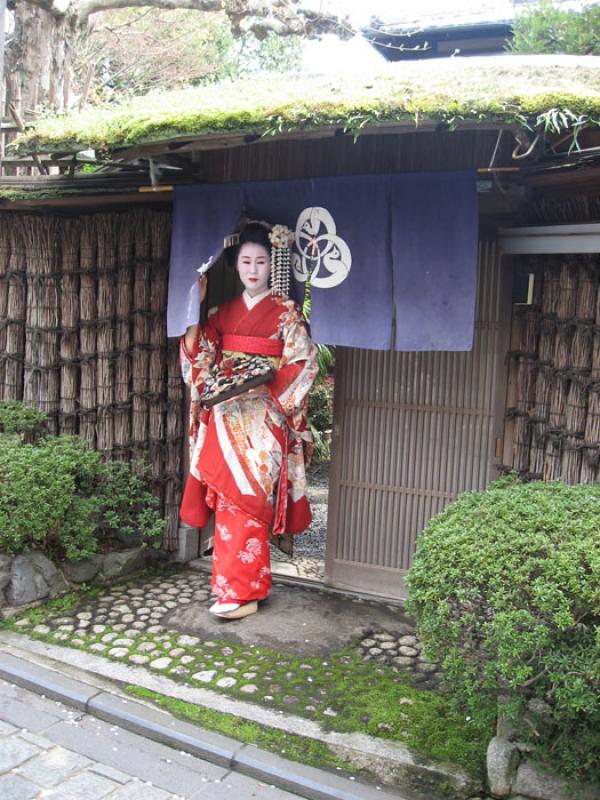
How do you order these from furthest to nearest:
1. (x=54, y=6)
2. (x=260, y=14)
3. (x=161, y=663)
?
(x=260, y=14) < (x=54, y=6) < (x=161, y=663)

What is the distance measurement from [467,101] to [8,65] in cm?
739

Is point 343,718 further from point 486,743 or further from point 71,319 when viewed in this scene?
point 71,319

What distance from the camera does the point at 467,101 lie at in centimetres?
455

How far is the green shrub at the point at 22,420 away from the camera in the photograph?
7.41 meters

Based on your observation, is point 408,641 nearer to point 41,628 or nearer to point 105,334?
point 41,628

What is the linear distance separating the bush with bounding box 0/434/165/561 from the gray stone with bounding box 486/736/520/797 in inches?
156

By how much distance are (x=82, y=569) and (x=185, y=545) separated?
3.82ft

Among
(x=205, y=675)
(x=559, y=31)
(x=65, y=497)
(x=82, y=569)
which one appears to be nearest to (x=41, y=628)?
(x=82, y=569)

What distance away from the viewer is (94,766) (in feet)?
14.4

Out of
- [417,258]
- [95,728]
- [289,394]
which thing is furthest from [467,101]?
[95,728]

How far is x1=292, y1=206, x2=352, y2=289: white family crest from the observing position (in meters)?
5.95

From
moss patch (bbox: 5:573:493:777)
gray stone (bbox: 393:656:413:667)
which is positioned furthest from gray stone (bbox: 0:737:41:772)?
gray stone (bbox: 393:656:413:667)

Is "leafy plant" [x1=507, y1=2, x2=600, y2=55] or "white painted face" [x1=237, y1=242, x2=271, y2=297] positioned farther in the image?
"leafy plant" [x1=507, y1=2, x2=600, y2=55]

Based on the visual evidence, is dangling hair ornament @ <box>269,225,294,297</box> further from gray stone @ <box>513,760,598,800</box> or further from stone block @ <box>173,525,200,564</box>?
gray stone @ <box>513,760,598,800</box>
